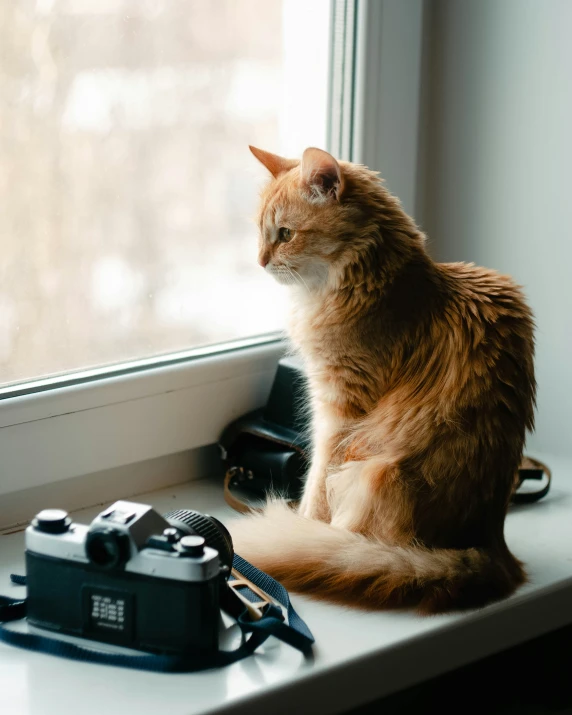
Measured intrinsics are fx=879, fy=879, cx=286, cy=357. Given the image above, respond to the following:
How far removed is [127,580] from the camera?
775 millimetres

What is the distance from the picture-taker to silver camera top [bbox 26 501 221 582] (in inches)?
29.8

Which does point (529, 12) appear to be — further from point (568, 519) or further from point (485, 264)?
point (568, 519)

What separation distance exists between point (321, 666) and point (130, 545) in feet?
0.71

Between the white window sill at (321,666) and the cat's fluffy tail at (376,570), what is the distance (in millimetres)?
17

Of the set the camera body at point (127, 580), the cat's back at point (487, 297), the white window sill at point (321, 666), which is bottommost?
the white window sill at point (321, 666)

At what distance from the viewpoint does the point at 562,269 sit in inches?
50.9

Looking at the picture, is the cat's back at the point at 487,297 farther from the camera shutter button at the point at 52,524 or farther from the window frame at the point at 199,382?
the camera shutter button at the point at 52,524

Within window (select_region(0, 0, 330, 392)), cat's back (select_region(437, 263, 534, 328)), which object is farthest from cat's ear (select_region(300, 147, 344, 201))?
window (select_region(0, 0, 330, 392))

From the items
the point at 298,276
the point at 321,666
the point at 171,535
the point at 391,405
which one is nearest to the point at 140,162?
the point at 298,276

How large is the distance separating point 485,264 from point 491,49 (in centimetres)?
33

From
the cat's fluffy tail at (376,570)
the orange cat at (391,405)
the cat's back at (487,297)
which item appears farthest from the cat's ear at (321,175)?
the cat's fluffy tail at (376,570)

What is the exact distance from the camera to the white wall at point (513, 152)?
127 cm

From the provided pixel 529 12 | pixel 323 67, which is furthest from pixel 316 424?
pixel 529 12

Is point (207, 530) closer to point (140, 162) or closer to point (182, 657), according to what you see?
point (182, 657)
